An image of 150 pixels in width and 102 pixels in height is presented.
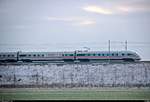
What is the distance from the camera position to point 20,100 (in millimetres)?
6594

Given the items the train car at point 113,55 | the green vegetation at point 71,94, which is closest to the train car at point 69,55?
the train car at point 113,55

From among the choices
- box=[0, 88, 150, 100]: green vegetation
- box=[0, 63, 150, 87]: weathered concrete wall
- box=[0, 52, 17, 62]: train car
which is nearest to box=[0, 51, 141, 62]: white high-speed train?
box=[0, 52, 17, 62]: train car

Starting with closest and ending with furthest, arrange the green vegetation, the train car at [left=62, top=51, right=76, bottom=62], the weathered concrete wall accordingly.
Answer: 1. the green vegetation
2. the weathered concrete wall
3. the train car at [left=62, top=51, right=76, bottom=62]

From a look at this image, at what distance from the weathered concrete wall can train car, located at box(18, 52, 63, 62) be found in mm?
2975

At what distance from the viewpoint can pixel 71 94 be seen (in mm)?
7773

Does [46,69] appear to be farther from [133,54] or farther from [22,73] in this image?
[133,54]

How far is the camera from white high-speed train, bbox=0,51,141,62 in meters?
15.9

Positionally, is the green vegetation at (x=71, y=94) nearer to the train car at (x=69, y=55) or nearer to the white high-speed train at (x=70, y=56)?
the white high-speed train at (x=70, y=56)

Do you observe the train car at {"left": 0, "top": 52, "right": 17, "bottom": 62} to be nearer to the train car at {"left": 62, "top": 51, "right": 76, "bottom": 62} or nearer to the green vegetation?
the train car at {"left": 62, "top": 51, "right": 76, "bottom": 62}

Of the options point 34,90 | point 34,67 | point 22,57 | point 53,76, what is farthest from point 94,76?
point 22,57

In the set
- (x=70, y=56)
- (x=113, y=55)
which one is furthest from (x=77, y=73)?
(x=70, y=56)

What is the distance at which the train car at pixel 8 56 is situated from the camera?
52.3ft

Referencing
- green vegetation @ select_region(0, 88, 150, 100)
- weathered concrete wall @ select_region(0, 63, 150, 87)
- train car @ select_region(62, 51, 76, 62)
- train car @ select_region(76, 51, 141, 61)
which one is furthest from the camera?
train car @ select_region(62, 51, 76, 62)

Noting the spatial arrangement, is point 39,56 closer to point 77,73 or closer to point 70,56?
point 70,56
